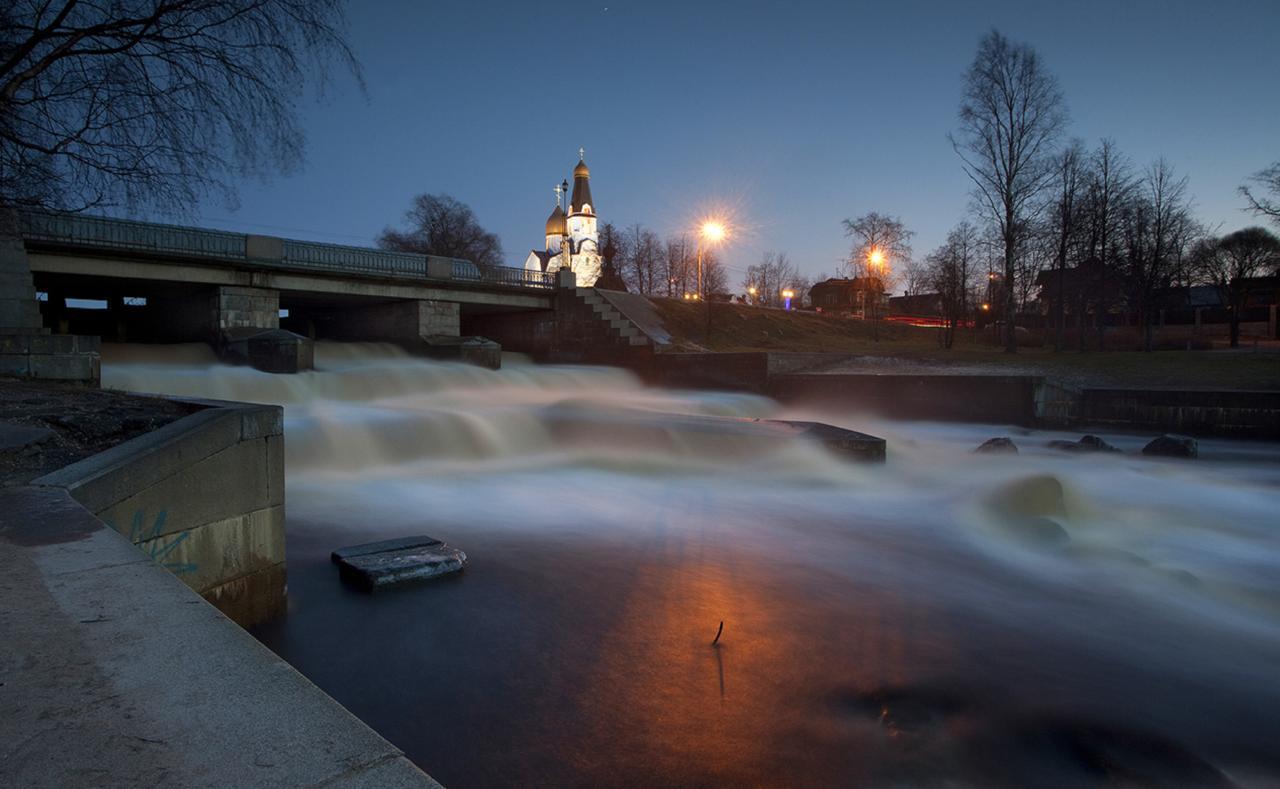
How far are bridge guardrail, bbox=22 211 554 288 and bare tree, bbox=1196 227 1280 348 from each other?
189 ft

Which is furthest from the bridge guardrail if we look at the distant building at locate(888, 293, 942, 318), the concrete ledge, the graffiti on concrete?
the distant building at locate(888, 293, 942, 318)

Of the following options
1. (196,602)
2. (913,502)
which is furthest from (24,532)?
(913,502)

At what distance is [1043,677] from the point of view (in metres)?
5.14

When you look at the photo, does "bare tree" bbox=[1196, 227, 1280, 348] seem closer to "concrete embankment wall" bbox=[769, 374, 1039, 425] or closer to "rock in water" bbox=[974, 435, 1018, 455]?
"concrete embankment wall" bbox=[769, 374, 1039, 425]

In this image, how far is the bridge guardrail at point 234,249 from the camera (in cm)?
1870

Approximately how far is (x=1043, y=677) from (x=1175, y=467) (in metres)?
11.3

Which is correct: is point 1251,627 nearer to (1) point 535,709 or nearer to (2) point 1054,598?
(2) point 1054,598

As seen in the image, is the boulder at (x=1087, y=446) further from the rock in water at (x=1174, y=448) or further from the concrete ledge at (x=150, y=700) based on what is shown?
the concrete ledge at (x=150, y=700)

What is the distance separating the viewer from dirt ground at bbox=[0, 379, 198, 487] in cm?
466

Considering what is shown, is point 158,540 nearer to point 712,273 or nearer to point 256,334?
point 256,334

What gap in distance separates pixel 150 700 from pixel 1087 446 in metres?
17.6

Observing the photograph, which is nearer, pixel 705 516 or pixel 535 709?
pixel 535 709

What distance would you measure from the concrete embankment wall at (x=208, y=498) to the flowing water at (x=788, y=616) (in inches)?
23.6

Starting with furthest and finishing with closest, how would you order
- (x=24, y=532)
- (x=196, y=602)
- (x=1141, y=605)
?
(x=1141, y=605), (x=24, y=532), (x=196, y=602)
